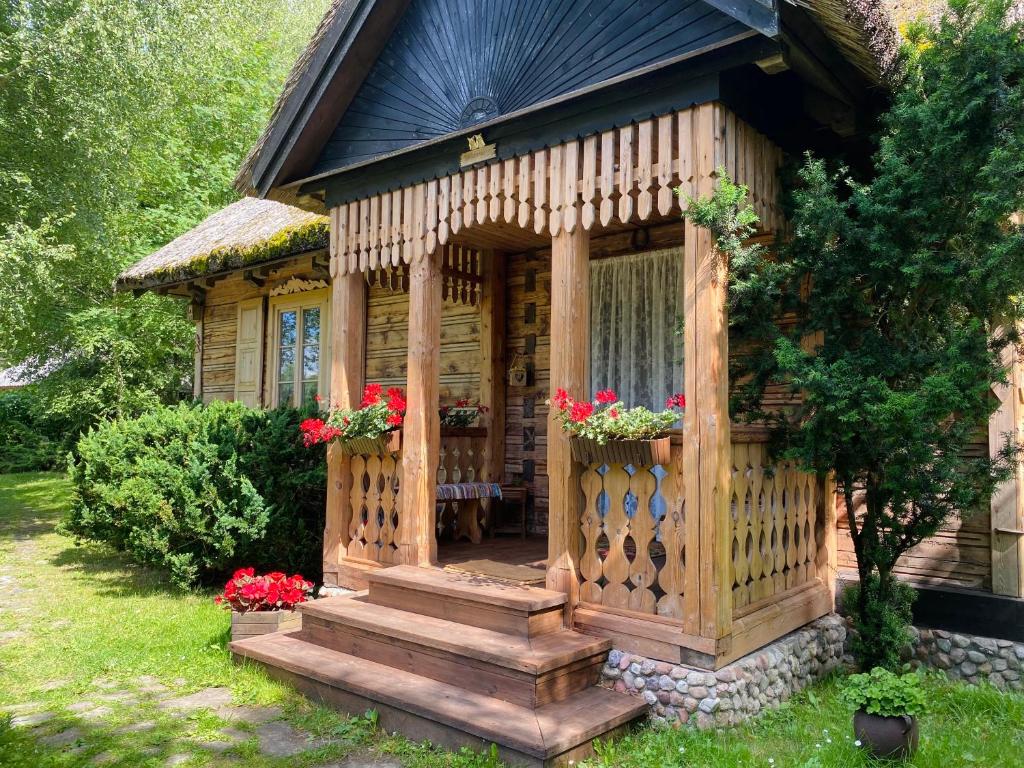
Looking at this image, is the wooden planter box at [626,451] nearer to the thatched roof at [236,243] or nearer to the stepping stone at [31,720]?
the stepping stone at [31,720]

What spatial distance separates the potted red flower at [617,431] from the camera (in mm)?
4230

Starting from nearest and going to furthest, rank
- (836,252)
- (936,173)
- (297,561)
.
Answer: (936,173), (836,252), (297,561)

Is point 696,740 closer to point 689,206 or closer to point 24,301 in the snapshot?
point 689,206

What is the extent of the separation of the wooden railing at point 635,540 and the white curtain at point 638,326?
5.10ft

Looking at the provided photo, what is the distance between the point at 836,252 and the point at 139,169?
12484 millimetres

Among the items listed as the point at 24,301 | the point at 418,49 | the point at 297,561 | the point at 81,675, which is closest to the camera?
the point at 81,675

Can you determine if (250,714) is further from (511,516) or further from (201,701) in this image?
(511,516)

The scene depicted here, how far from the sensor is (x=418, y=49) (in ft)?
19.2

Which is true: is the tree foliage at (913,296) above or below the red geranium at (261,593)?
above

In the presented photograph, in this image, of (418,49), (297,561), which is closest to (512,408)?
(297,561)

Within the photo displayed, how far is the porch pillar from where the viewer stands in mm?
5598

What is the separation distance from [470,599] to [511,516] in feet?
8.40

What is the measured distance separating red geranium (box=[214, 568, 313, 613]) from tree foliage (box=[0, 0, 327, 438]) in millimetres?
5980

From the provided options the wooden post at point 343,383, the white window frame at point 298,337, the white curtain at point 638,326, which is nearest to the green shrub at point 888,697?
the white curtain at point 638,326
